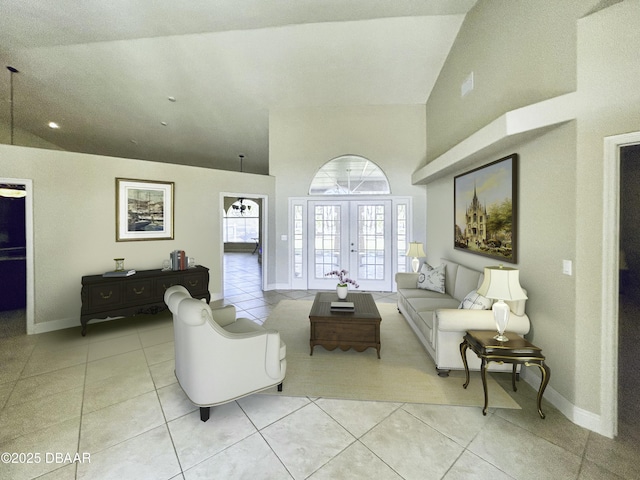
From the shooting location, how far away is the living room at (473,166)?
2.03m

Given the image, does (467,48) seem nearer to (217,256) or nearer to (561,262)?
(561,262)

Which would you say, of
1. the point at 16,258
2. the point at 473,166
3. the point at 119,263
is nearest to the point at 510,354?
the point at 473,166

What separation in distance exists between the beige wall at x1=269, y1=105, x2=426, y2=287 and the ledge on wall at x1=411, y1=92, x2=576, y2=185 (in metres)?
2.40

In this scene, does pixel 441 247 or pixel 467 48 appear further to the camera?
pixel 441 247

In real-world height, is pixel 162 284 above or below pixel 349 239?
below

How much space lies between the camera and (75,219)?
411 cm

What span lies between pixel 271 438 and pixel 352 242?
473 cm

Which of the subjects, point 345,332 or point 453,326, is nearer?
point 453,326

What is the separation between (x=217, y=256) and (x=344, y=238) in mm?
2912

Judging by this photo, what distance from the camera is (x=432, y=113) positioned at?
5445 mm

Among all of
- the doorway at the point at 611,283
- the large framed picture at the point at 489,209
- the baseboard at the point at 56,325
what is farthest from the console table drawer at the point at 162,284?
the doorway at the point at 611,283

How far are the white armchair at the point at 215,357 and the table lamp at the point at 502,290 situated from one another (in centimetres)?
192

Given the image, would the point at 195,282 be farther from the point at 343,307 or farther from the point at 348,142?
the point at 348,142

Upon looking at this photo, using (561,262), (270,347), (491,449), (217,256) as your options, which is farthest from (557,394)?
(217,256)
